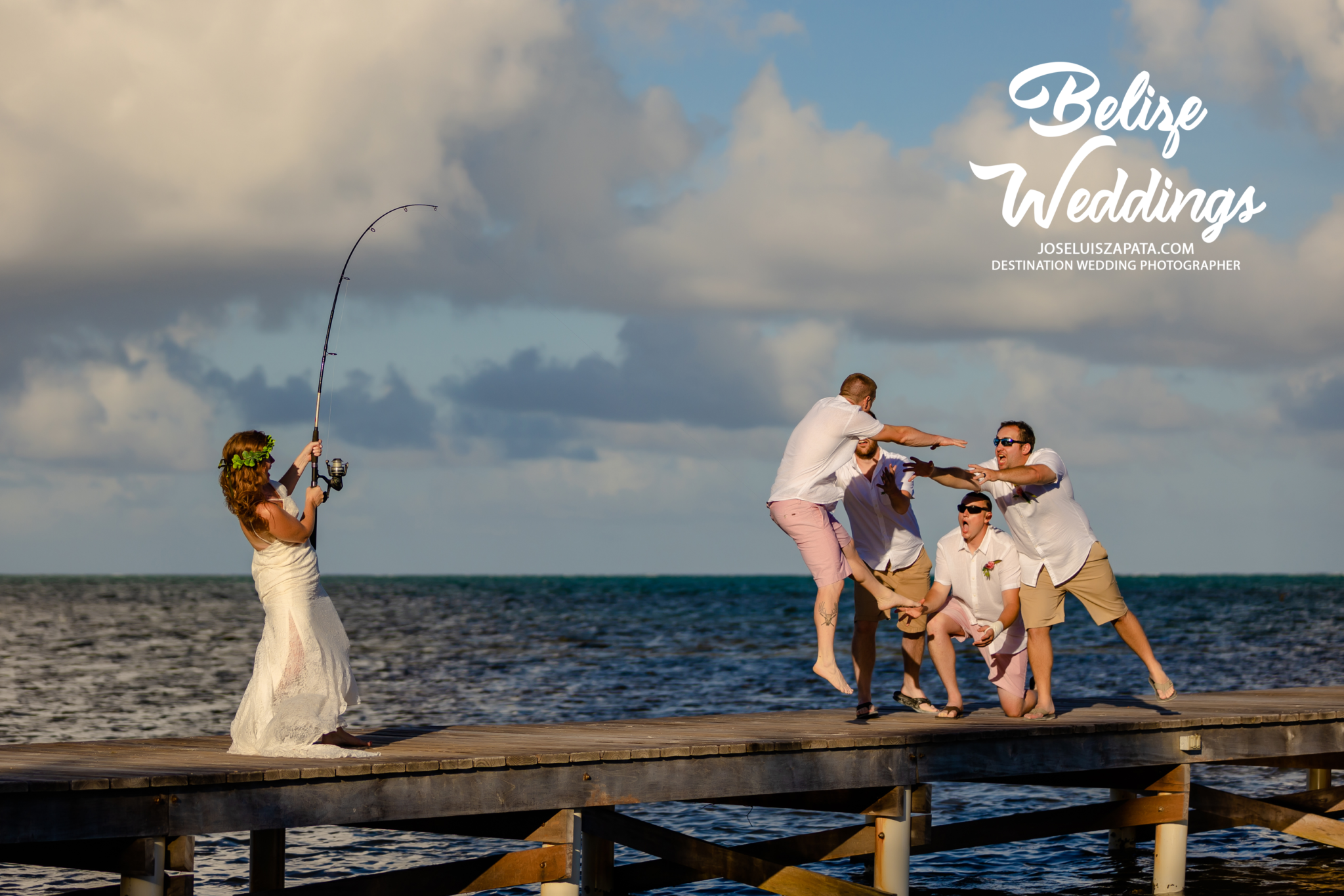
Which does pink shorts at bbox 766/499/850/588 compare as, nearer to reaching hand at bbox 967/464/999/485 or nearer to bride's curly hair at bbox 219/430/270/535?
reaching hand at bbox 967/464/999/485

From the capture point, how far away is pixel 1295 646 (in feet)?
125

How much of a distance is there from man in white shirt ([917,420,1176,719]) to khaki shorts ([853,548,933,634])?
2.05ft

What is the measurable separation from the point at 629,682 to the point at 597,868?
18054mm

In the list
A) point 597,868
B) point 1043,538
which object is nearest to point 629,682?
point 597,868

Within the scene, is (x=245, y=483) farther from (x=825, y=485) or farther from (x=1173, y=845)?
(x=1173, y=845)

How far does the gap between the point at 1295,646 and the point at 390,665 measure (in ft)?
79.8

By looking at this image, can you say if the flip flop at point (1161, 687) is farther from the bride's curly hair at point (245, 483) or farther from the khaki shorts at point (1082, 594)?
the bride's curly hair at point (245, 483)

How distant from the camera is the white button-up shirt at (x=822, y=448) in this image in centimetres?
819

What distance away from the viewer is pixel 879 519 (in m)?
8.99

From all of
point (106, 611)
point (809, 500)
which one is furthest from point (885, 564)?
point (106, 611)

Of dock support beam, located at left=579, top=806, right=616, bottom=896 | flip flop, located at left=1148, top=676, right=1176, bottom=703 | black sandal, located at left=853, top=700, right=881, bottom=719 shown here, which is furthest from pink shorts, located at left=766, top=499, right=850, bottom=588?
flip flop, located at left=1148, top=676, right=1176, bottom=703

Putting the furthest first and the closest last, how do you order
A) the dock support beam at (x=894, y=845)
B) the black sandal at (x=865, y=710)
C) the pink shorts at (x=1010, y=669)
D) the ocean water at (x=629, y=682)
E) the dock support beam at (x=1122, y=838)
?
the dock support beam at (x=1122, y=838), the ocean water at (x=629, y=682), the pink shorts at (x=1010, y=669), the black sandal at (x=865, y=710), the dock support beam at (x=894, y=845)

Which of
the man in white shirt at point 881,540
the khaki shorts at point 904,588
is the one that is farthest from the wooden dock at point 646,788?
the khaki shorts at point 904,588

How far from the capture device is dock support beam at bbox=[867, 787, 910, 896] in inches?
334
